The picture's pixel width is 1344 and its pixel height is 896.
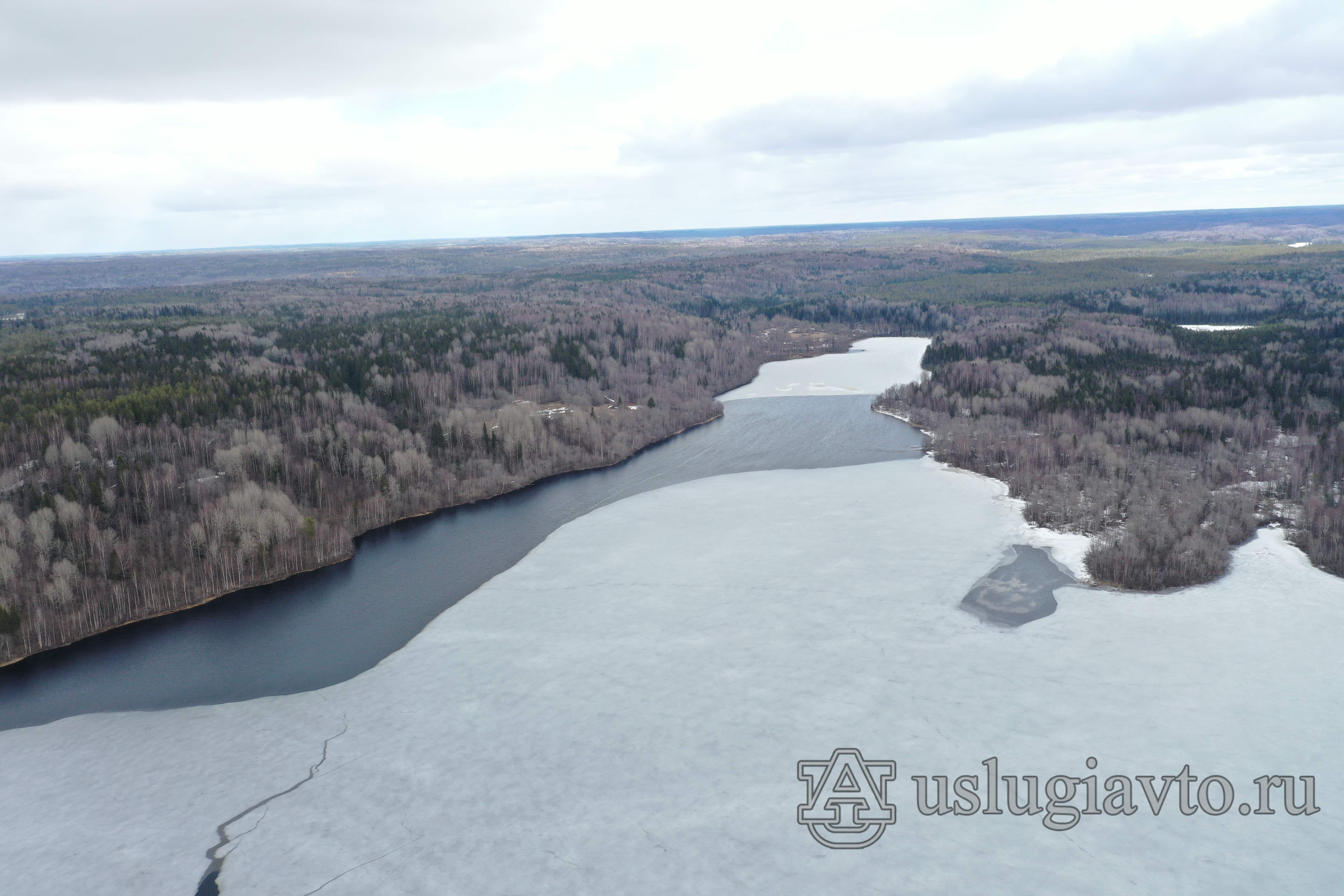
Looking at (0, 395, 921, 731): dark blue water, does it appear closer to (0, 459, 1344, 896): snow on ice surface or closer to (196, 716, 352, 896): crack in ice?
(0, 459, 1344, 896): snow on ice surface

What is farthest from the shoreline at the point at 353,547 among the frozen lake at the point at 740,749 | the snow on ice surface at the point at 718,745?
the snow on ice surface at the point at 718,745

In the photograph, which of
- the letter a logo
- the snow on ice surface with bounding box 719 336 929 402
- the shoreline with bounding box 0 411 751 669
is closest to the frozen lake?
the letter a logo

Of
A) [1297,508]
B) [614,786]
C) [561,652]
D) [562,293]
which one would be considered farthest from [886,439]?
[562,293]

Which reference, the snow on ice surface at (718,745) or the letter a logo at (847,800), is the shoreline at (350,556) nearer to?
the snow on ice surface at (718,745)

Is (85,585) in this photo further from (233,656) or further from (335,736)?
(335,736)

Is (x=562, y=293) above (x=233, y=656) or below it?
→ above

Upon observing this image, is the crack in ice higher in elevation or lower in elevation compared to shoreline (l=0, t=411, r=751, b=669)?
lower

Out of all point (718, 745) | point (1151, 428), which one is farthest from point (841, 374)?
point (718, 745)
